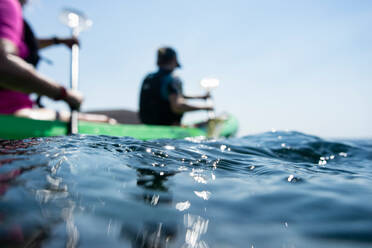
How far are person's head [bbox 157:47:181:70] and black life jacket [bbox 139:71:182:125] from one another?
214 mm

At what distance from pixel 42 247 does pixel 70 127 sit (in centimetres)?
239

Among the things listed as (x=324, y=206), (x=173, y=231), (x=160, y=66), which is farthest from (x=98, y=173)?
(x=160, y=66)

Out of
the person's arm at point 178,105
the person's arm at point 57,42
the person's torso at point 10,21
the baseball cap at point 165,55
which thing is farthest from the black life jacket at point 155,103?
the person's torso at point 10,21

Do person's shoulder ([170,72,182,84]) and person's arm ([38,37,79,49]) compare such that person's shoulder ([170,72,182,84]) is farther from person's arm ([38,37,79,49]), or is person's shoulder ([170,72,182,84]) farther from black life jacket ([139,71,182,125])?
person's arm ([38,37,79,49])

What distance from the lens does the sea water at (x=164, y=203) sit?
0.58m

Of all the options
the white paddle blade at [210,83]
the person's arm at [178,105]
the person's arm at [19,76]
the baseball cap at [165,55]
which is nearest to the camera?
the person's arm at [19,76]

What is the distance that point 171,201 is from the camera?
82cm

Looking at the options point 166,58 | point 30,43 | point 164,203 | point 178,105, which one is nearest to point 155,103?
point 178,105

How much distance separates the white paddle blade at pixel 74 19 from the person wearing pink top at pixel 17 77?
7.59 ft

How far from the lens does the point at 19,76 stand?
5.90ft

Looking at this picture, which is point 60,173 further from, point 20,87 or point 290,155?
point 290,155

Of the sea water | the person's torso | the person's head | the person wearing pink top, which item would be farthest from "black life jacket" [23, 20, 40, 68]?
the person's head

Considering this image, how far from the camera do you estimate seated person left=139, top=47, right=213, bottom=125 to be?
4547 millimetres

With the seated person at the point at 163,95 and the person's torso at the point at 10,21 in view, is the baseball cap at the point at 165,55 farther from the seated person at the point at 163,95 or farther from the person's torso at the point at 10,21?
the person's torso at the point at 10,21
